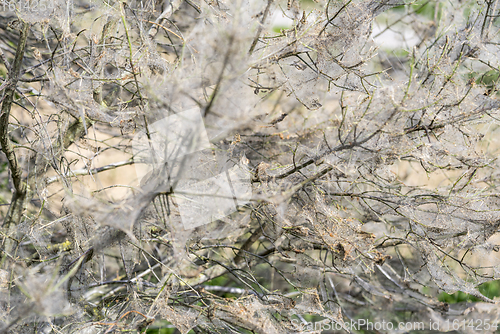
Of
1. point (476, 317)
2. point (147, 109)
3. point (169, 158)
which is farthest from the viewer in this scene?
point (476, 317)

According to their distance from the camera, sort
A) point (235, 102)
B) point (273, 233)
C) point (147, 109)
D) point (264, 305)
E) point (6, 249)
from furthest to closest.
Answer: point (273, 233) < point (6, 249) < point (264, 305) < point (147, 109) < point (235, 102)

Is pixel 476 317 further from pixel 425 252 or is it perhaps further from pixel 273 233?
pixel 273 233

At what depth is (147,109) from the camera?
2258 mm

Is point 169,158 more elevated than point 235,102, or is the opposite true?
point 235,102

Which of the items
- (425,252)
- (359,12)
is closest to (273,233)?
(425,252)

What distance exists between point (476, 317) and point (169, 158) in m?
3.08

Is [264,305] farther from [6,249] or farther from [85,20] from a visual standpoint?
[85,20]

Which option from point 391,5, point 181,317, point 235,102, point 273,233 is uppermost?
point 391,5

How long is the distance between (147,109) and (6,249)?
1.53 m

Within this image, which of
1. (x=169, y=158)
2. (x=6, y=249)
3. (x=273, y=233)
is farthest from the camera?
(x=273, y=233)

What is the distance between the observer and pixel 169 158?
6.63 feet

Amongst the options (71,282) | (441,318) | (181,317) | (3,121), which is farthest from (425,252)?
(3,121)

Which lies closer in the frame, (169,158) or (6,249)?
(169,158)

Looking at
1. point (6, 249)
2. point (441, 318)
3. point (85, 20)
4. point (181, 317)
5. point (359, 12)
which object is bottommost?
point (181, 317)
